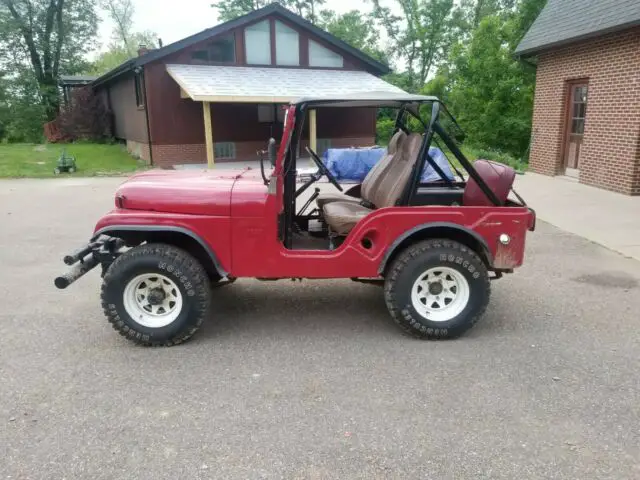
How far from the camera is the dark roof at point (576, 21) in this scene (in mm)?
10598

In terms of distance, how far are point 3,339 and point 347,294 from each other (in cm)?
301

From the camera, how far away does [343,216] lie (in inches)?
175

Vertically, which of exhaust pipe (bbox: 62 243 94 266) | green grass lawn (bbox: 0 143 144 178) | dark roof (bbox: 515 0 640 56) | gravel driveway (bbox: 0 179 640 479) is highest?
dark roof (bbox: 515 0 640 56)

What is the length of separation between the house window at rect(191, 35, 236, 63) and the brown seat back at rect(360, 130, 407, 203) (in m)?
16.0

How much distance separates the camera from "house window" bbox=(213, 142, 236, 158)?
20453mm

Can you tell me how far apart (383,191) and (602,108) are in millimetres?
9187

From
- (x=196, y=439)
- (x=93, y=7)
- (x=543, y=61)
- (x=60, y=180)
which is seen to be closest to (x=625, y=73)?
(x=543, y=61)

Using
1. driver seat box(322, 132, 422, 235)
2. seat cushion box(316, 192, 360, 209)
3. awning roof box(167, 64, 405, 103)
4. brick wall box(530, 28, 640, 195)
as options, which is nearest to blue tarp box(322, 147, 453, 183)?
awning roof box(167, 64, 405, 103)

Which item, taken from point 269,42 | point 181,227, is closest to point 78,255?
point 181,227

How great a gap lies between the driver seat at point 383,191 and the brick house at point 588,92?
8030 mm

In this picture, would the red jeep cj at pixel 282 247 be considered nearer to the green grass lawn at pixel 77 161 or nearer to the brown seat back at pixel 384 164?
the brown seat back at pixel 384 164

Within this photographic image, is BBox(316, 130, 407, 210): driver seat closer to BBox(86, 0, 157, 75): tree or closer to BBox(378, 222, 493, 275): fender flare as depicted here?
BBox(378, 222, 493, 275): fender flare

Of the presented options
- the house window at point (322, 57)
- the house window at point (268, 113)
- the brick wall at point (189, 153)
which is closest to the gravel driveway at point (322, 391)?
the brick wall at point (189, 153)

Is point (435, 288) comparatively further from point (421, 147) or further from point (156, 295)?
point (156, 295)
